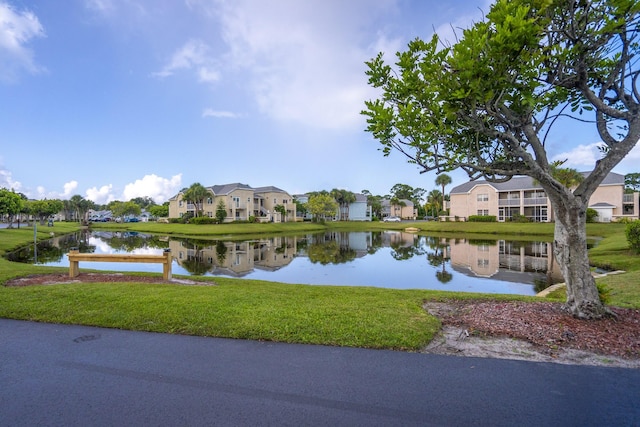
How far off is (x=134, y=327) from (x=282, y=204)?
69077mm

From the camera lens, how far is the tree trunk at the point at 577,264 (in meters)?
6.16

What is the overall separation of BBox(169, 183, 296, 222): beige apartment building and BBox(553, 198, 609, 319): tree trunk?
195ft

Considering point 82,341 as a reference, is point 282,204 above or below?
above

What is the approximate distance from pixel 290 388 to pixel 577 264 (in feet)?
19.5

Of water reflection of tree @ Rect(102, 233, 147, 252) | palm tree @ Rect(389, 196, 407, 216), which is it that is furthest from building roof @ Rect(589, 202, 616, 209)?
water reflection of tree @ Rect(102, 233, 147, 252)

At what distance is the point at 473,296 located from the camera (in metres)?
8.78

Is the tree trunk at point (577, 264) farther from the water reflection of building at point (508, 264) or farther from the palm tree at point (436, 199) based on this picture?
the palm tree at point (436, 199)

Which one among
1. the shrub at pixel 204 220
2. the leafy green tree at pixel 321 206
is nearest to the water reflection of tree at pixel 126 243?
the shrub at pixel 204 220

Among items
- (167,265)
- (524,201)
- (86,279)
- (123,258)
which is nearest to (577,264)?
(167,265)

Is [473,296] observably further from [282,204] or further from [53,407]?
[282,204]

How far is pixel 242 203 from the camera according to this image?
2574 inches

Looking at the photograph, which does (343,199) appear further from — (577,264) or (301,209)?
(577,264)

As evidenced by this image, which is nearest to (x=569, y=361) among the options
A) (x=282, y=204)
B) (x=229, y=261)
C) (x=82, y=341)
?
(x=82, y=341)

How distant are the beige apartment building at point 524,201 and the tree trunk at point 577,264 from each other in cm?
4991
